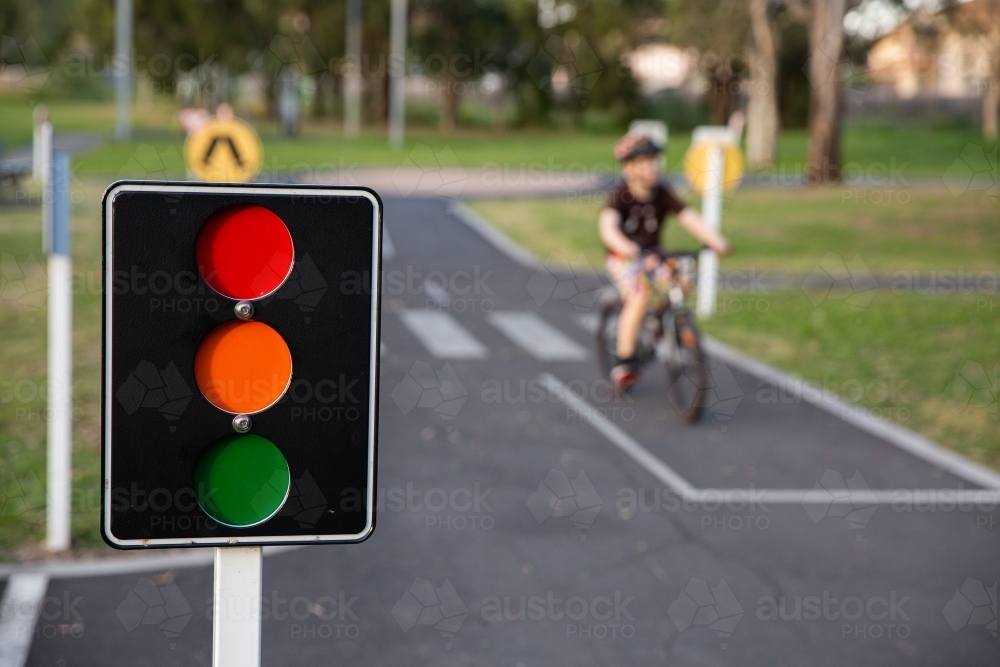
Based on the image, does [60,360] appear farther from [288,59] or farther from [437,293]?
[288,59]

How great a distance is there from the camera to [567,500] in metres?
7.24

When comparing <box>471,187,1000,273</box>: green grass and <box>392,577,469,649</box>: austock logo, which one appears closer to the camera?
<box>392,577,469,649</box>: austock logo

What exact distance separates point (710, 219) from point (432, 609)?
893cm

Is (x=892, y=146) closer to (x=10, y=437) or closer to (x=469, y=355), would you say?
(x=469, y=355)

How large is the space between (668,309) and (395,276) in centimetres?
816

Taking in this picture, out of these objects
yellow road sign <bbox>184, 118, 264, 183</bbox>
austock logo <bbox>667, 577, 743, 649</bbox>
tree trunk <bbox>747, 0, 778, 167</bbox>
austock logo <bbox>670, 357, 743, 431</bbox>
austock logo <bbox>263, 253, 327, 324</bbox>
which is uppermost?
tree trunk <bbox>747, 0, 778, 167</bbox>

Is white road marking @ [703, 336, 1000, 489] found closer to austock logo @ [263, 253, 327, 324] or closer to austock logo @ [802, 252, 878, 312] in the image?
austock logo @ [802, 252, 878, 312]

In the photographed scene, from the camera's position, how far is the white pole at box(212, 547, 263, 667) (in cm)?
256

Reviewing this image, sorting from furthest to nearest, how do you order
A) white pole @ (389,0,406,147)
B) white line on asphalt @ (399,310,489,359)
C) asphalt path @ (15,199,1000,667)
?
white pole @ (389,0,406,147), white line on asphalt @ (399,310,489,359), asphalt path @ (15,199,1000,667)

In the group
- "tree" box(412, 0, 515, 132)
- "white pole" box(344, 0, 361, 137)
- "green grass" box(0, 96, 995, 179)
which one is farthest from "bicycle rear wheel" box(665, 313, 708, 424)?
"tree" box(412, 0, 515, 132)

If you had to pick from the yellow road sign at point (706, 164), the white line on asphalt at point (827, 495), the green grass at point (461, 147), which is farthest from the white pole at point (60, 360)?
the green grass at point (461, 147)

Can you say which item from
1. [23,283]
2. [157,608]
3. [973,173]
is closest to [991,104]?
[973,173]

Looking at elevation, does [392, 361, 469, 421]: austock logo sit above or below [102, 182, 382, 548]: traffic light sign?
below

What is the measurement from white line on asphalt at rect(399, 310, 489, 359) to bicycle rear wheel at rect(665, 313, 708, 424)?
2.77 m
